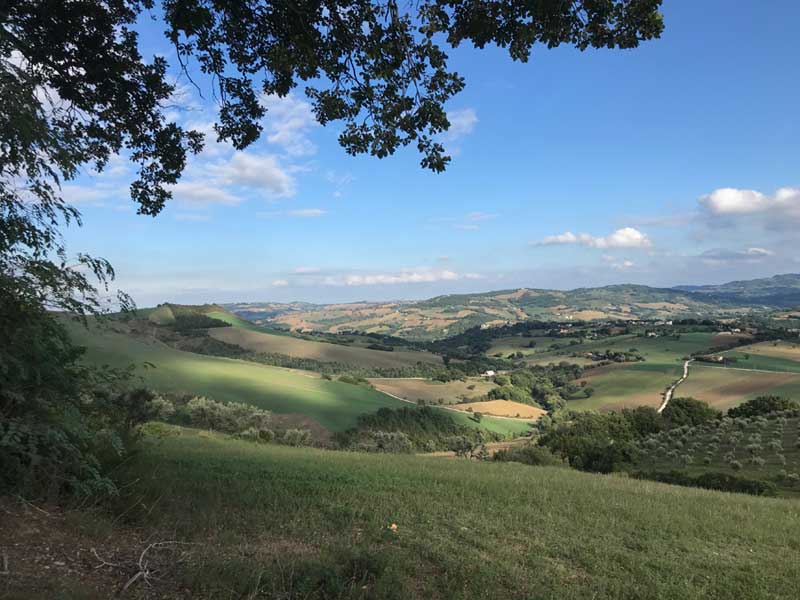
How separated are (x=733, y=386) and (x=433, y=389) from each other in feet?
189

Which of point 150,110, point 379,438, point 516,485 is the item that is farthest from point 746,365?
point 150,110

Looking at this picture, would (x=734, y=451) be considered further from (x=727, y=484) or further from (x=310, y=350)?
(x=310, y=350)

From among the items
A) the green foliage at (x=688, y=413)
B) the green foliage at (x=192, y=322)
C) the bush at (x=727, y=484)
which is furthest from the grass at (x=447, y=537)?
the green foliage at (x=192, y=322)

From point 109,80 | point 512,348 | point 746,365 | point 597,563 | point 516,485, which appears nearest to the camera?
point 597,563

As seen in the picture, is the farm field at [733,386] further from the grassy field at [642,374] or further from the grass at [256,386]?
the grass at [256,386]

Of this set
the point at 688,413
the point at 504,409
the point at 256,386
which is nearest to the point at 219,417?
the point at 256,386

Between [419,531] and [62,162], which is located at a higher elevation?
[62,162]

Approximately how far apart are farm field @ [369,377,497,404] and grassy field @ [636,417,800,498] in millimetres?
53352

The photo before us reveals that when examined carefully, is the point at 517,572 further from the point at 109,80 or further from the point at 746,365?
the point at 746,365

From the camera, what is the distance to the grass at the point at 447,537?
5.57 meters

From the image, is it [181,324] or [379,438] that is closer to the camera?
[379,438]

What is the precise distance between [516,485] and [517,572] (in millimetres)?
6378

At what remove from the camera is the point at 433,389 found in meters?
105

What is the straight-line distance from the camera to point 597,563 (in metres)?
6.82
